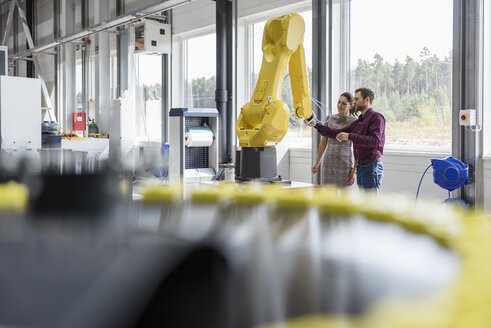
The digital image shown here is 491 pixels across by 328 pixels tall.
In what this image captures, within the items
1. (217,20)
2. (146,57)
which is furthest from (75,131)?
(217,20)

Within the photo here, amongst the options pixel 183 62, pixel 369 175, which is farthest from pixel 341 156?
pixel 183 62

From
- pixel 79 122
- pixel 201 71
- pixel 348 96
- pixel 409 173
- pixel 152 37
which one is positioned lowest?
pixel 409 173

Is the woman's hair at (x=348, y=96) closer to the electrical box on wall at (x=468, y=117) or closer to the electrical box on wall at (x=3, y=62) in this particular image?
the electrical box on wall at (x=468, y=117)

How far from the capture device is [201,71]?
779 centimetres

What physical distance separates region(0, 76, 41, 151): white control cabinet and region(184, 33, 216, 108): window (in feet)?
7.98

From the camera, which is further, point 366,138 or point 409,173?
point 409,173

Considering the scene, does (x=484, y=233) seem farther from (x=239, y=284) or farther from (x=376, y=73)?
(x=376, y=73)

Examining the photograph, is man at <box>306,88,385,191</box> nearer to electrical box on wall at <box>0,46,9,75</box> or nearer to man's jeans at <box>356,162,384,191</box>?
man's jeans at <box>356,162,384,191</box>

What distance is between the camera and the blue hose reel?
3.90 metres

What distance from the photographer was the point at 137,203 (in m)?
0.88

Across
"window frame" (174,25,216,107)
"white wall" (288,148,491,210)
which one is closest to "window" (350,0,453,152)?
"white wall" (288,148,491,210)

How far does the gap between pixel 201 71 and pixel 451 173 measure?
4839mm

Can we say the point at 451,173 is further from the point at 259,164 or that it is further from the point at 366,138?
the point at 259,164

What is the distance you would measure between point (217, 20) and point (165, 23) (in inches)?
73.7
